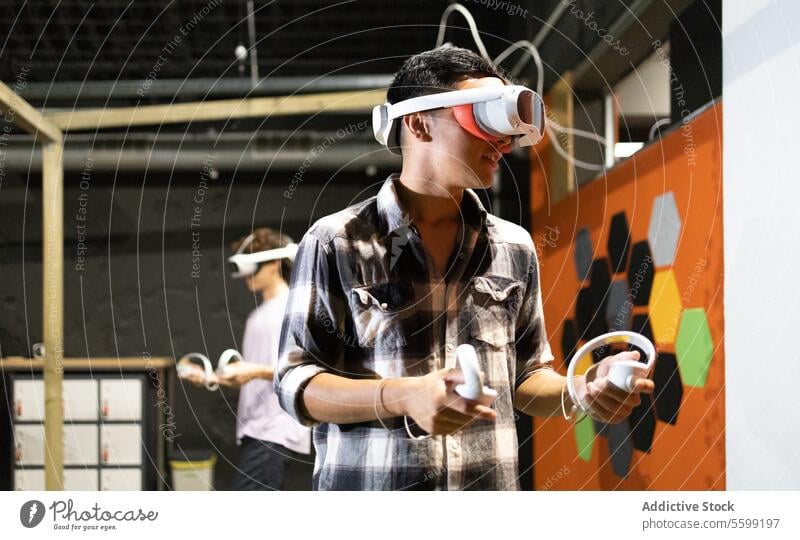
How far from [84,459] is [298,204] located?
382 mm

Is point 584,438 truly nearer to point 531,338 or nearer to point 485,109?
point 531,338

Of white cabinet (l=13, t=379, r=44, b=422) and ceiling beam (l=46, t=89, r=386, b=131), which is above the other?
ceiling beam (l=46, t=89, r=386, b=131)

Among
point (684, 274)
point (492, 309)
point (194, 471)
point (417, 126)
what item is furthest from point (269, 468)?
point (684, 274)

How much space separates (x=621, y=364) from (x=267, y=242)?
1.32 feet

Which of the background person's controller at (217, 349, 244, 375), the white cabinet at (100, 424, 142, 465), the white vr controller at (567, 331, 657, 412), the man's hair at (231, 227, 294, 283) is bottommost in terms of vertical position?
the white cabinet at (100, 424, 142, 465)

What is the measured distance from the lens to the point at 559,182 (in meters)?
0.98

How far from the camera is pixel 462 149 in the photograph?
868 mm

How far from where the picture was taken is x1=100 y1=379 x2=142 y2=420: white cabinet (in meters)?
0.94

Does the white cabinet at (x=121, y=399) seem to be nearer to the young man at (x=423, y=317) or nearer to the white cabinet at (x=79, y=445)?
the white cabinet at (x=79, y=445)

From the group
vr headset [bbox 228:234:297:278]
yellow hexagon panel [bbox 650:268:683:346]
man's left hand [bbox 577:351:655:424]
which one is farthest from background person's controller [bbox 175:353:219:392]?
yellow hexagon panel [bbox 650:268:683:346]

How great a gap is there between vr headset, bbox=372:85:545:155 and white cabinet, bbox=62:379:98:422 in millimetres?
439

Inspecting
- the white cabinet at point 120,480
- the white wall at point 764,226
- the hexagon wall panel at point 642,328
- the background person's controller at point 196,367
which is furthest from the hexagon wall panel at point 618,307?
the white cabinet at point 120,480

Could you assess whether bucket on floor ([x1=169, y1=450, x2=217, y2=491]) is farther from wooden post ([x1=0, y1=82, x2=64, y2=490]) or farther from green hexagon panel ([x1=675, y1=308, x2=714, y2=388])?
green hexagon panel ([x1=675, y1=308, x2=714, y2=388])
